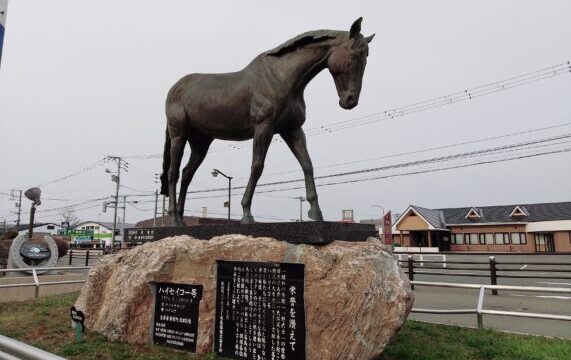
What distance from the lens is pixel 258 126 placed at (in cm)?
514

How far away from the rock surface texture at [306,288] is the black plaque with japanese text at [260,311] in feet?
0.25

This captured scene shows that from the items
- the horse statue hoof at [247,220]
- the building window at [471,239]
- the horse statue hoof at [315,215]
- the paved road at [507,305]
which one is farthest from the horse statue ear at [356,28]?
the building window at [471,239]

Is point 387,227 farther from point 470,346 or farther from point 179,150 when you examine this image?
point 179,150

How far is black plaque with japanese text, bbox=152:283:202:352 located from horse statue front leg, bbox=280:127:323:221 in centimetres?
159

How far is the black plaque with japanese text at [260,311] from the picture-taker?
3.98 metres

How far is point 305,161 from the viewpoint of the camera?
524 cm

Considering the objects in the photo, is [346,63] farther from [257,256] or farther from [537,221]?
[537,221]

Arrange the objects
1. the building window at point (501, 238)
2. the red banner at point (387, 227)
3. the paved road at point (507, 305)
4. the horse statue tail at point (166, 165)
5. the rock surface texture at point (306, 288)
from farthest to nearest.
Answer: the building window at point (501, 238) < the red banner at point (387, 227) < the paved road at point (507, 305) < the horse statue tail at point (166, 165) < the rock surface texture at point (306, 288)

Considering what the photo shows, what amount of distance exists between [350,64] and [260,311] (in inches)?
111

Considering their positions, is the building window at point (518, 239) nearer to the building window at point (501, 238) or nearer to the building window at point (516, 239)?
the building window at point (516, 239)

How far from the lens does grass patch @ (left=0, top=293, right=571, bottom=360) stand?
4.53 m

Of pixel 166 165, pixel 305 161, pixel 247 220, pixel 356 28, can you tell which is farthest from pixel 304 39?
pixel 166 165

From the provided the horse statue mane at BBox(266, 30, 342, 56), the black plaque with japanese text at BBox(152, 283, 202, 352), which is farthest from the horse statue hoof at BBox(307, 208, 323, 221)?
the horse statue mane at BBox(266, 30, 342, 56)

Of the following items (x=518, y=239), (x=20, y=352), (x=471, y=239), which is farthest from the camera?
(x=471, y=239)
